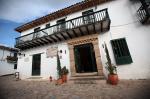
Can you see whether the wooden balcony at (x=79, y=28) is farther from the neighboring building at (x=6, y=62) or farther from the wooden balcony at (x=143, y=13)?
Result: the neighboring building at (x=6, y=62)

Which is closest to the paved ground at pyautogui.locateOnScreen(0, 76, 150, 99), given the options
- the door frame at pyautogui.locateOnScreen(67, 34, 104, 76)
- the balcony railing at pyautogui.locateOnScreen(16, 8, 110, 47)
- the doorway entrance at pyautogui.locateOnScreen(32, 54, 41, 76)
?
the door frame at pyautogui.locateOnScreen(67, 34, 104, 76)

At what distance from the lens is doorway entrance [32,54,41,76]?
9.92 metres

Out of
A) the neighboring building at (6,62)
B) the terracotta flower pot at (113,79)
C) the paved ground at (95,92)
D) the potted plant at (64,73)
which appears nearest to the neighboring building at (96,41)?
the potted plant at (64,73)

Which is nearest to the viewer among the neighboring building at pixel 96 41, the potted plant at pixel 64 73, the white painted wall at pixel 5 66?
the neighboring building at pixel 96 41

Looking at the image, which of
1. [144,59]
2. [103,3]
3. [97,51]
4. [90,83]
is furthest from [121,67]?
[103,3]

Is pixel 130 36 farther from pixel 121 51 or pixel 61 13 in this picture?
pixel 61 13

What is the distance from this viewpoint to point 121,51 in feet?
22.8

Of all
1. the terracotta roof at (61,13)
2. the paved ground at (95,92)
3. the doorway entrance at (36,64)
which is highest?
the terracotta roof at (61,13)

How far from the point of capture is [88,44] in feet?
26.9

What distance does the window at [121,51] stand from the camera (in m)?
6.69

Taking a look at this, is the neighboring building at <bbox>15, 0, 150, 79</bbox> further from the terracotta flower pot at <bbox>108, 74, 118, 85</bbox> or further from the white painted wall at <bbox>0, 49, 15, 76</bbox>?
the white painted wall at <bbox>0, 49, 15, 76</bbox>

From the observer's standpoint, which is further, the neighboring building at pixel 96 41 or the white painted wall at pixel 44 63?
the white painted wall at pixel 44 63

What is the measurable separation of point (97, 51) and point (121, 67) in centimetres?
208

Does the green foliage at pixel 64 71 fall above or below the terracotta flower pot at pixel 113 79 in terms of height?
above
